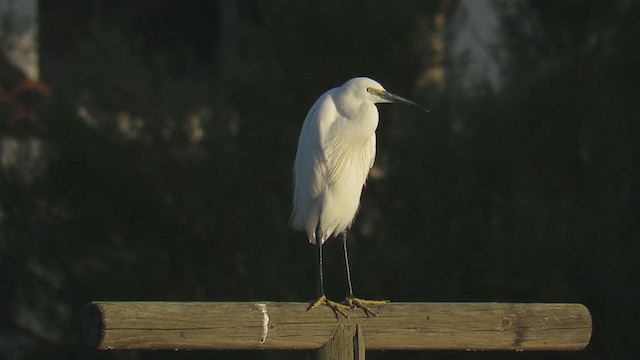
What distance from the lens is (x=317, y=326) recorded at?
251 cm

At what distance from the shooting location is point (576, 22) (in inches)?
237

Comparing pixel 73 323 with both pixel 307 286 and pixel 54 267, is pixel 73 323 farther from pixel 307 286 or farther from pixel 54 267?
pixel 307 286

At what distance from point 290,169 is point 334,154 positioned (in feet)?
8.30

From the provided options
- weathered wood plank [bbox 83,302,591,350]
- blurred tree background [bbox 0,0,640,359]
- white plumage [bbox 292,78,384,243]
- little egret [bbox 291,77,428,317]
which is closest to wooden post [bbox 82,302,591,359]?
weathered wood plank [bbox 83,302,591,350]

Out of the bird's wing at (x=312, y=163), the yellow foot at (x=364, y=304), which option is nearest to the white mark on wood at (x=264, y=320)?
the yellow foot at (x=364, y=304)

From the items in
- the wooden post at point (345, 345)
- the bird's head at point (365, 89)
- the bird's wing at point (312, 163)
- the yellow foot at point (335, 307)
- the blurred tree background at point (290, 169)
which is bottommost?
the wooden post at point (345, 345)

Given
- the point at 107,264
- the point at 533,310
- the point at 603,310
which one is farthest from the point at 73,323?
the point at 533,310

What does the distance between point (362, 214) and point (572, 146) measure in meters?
0.91

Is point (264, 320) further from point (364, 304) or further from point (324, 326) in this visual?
point (364, 304)

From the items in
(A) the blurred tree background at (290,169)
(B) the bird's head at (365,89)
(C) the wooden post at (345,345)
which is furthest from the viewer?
(A) the blurred tree background at (290,169)

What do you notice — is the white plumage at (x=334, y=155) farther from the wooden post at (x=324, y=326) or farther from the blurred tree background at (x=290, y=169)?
the blurred tree background at (x=290, y=169)

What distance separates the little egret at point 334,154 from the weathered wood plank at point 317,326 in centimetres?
61

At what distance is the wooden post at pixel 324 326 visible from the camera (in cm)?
228

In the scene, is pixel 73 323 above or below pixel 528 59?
below
